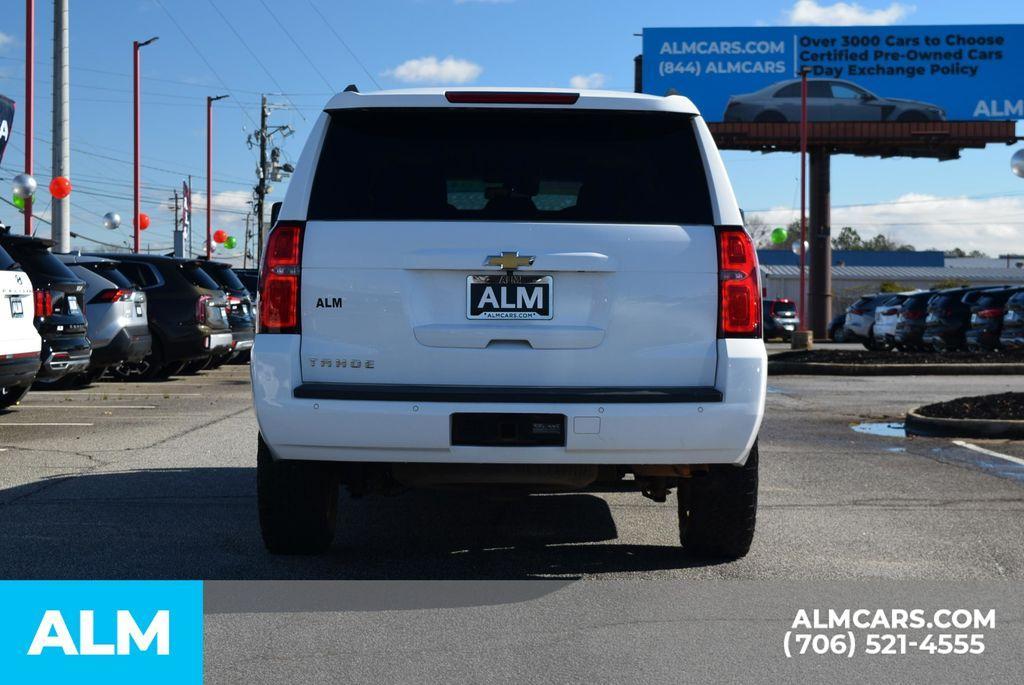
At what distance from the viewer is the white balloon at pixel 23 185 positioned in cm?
2430

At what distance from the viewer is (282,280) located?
555 cm

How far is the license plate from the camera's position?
18.0ft

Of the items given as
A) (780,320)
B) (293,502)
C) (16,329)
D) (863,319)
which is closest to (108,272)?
(16,329)

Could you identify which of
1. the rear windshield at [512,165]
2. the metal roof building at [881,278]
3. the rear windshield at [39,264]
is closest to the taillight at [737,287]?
the rear windshield at [512,165]

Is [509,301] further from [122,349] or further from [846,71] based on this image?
[846,71]

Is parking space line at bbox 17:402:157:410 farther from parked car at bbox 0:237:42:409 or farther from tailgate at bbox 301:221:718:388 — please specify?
tailgate at bbox 301:221:718:388

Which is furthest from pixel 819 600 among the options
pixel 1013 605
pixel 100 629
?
pixel 100 629

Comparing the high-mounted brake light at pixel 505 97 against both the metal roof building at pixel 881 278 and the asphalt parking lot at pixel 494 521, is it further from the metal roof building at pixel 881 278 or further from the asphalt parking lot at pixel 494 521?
the metal roof building at pixel 881 278

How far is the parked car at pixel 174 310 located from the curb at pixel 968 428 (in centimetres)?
1041

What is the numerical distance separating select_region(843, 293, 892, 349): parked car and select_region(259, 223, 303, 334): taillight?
104 feet

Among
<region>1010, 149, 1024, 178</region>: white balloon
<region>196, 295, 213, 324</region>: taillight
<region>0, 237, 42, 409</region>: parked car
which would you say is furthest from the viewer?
<region>1010, 149, 1024, 178</region>: white balloon

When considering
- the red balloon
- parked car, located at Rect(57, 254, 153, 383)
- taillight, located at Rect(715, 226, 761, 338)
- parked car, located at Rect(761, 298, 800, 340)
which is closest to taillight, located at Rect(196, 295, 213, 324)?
parked car, located at Rect(57, 254, 153, 383)

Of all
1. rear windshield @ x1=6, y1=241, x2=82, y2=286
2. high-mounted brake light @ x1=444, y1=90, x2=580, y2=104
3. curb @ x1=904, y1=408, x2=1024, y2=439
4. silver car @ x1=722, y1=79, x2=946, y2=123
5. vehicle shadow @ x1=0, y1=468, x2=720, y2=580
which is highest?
silver car @ x1=722, y1=79, x2=946, y2=123

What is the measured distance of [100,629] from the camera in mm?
4688
